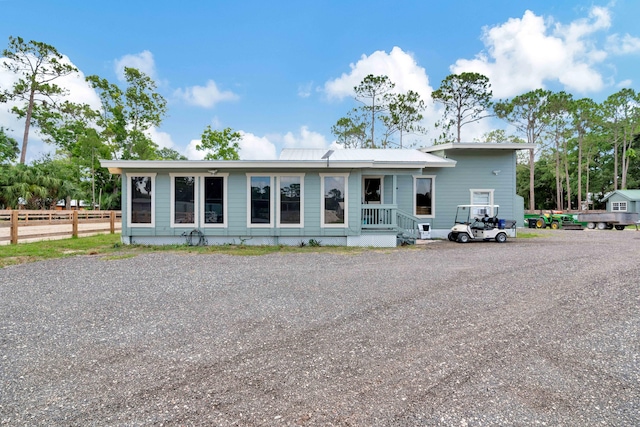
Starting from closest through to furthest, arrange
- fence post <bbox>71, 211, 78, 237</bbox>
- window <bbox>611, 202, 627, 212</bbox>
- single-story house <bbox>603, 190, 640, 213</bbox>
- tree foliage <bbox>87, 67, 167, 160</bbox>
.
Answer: fence post <bbox>71, 211, 78, 237</bbox> < tree foliage <bbox>87, 67, 167, 160</bbox> < single-story house <bbox>603, 190, 640, 213</bbox> < window <bbox>611, 202, 627, 212</bbox>

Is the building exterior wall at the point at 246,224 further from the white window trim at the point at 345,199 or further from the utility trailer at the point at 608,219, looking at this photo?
the utility trailer at the point at 608,219

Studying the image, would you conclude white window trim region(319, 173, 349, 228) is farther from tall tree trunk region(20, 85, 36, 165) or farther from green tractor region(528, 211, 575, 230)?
tall tree trunk region(20, 85, 36, 165)

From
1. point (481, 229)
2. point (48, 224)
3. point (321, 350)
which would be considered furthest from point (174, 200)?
point (481, 229)

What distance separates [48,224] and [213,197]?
7.56 metres

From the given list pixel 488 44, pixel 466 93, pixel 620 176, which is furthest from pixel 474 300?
pixel 620 176

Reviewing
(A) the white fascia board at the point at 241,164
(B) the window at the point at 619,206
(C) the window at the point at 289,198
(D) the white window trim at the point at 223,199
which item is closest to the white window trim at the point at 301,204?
(C) the window at the point at 289,198

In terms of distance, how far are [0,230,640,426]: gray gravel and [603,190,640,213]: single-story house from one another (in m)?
30.8

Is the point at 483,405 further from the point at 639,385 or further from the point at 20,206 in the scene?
the point at 20,206

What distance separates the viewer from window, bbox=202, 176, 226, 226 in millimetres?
10789

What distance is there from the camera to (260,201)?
1082 cm

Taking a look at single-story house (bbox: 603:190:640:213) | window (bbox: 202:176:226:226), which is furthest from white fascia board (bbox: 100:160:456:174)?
single-story house (bbox: 603:190:640:213)

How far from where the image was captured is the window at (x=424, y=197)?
13898 millimetres

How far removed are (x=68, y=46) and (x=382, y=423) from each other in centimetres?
3321

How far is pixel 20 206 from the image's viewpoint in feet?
70.4
